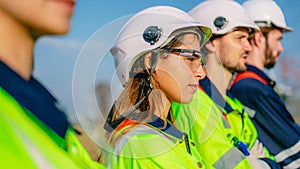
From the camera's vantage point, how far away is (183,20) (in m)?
2.33

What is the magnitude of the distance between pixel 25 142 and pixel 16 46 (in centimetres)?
17

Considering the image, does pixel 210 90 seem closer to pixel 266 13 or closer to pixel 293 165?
pixel 293 165

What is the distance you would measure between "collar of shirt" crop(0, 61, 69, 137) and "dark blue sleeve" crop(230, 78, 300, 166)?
10.4 ft

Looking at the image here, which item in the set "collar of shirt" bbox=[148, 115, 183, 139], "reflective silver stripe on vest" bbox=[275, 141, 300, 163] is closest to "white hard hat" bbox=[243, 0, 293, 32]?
"reflective silver stripe on vest" bbox=[275, 141, 300, 163]

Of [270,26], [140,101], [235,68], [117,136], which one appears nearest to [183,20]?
[140,101]

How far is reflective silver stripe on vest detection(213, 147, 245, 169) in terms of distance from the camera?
8.59 ft

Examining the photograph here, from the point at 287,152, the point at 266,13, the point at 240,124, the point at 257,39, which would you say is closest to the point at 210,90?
the point at 240,124

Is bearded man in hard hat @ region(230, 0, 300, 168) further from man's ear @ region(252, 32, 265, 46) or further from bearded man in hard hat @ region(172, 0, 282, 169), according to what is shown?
bearded man in hard hat @ region(172, 0, 282, 169)

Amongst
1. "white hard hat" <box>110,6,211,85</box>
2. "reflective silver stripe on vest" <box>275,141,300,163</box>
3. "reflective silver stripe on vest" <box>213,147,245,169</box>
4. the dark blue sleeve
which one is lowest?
"reflective silver stripe on vest" <box>275,141,300,163</box>

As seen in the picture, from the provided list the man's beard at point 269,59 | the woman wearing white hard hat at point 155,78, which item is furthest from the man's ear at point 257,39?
the woman wearing white hard hat at point 155,78

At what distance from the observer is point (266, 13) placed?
4957 millimetres

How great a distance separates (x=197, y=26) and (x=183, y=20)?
0.31 feet

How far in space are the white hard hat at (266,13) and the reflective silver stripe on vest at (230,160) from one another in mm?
2302

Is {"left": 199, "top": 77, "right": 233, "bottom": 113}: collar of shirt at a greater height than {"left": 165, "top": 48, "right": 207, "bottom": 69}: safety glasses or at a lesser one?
lesser
